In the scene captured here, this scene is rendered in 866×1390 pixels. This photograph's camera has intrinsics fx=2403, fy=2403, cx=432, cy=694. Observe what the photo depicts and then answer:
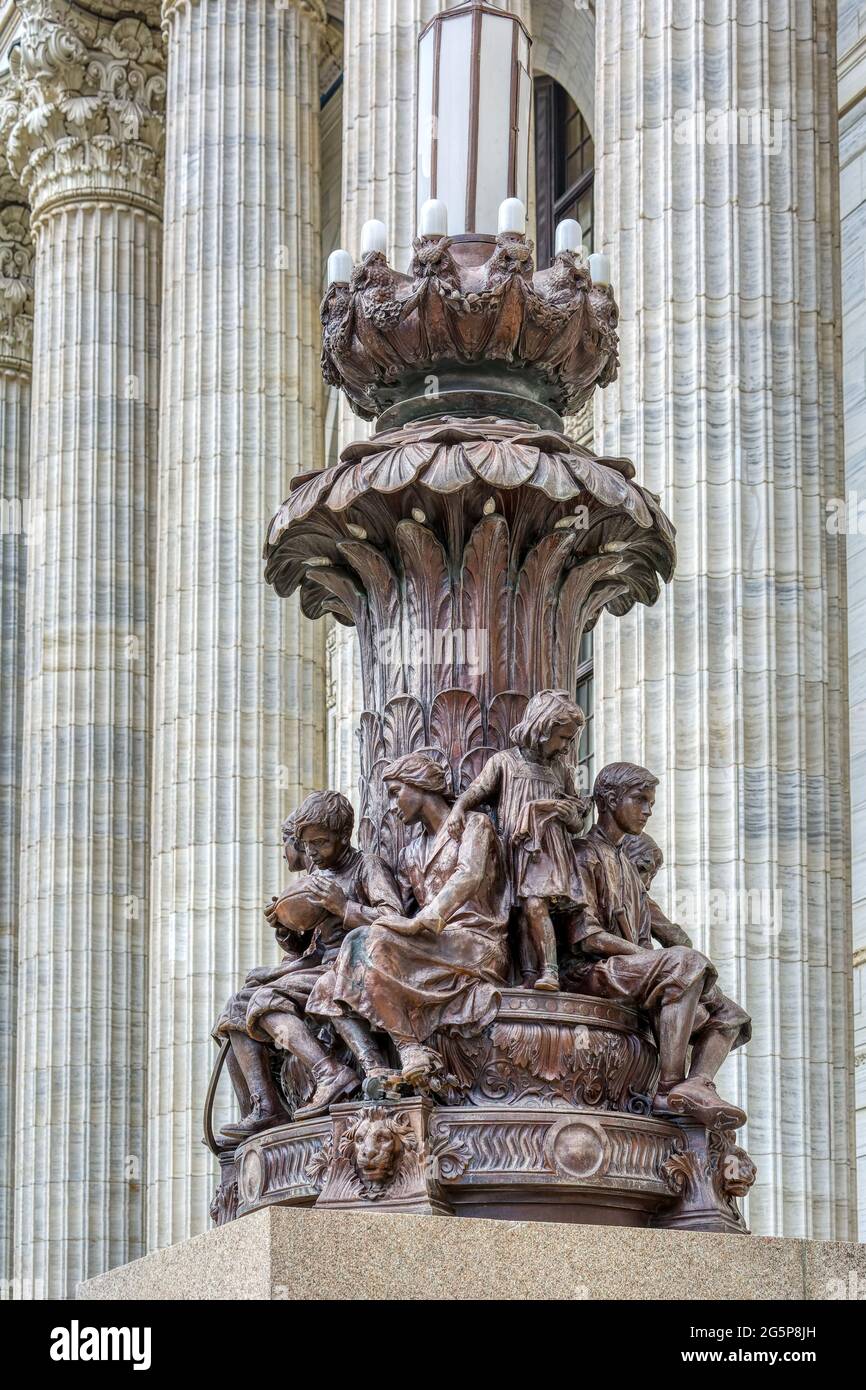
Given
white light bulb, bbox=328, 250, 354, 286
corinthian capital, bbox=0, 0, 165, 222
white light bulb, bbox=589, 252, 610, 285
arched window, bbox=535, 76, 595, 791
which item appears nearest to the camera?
white light bulb, bbox=328, 250, 354, 286

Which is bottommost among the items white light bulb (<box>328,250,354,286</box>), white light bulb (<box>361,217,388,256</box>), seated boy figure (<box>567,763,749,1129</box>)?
seated boy figure (<box>567,763,749,1129</box>)

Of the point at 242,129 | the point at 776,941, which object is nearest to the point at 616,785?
the point at 776,941

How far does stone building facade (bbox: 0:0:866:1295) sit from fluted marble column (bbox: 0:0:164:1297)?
0.14 feet

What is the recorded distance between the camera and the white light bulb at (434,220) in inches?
260

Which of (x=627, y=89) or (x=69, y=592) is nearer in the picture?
(x=627, y=89)

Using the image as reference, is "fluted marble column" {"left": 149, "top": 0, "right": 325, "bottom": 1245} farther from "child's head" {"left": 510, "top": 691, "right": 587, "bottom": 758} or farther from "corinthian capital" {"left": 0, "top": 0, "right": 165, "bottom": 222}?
"child's head" {"left": 510, "top": 691, "right": 587, "bottom": 758}

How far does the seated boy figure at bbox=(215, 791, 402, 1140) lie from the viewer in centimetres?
581

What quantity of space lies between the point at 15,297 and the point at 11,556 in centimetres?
380

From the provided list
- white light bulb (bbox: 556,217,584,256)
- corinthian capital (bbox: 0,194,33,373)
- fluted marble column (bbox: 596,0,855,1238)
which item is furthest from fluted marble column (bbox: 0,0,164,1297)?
white light bulb (bbox: 556,217,584,256)

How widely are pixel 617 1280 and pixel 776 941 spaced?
8892 mm

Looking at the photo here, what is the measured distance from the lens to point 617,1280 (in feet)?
17.2

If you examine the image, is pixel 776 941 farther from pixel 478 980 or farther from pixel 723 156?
pixel 478 980

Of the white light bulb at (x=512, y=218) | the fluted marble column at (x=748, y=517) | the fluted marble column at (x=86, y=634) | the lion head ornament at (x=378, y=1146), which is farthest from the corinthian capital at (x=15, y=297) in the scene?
the lion head ornament at (x=378, y=1146)

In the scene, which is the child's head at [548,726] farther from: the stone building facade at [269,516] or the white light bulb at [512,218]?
the stone building facade at [269,516]
